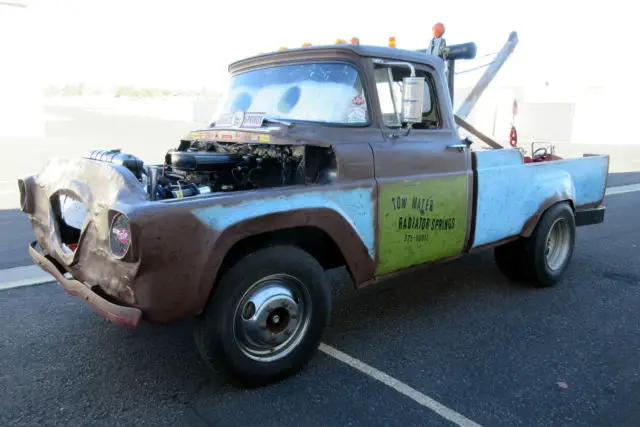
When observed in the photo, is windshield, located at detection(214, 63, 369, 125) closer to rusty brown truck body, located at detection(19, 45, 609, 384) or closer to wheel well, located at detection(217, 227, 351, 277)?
rusty brown truck body, located at detection(19, 45, 609, 384)

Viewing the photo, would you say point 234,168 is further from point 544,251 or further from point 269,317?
point 544,251

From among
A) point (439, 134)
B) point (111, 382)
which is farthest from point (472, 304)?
point (111, 382)

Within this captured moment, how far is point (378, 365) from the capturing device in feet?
11.1

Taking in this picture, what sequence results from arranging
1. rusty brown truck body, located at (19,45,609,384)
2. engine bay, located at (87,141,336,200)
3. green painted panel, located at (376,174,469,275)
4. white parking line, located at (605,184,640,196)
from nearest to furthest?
1. rusty brown truck body, located at (19,45,609,384)
2. engine bay, located at (87,141,336,200)
3. green painted panel, located at (376,174,469,275)
4. white parking line, located at (605,184,640,196)

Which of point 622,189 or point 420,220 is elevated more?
point 420,220

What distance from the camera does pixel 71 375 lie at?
3.20 meters

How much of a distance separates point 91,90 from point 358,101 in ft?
273

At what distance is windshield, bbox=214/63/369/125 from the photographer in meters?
3.56

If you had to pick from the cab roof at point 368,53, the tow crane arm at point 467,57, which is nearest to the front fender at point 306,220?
the cab roof at point 368,53

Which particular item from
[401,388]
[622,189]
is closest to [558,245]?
[401,388]

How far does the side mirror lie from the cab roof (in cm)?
36

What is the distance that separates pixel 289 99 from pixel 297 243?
3.71 feet

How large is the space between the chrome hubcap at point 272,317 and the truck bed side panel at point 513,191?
1.83 m

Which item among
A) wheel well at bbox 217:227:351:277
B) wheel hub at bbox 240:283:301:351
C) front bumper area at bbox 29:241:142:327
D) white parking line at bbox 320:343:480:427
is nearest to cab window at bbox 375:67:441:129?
wheel well at bbox 217:227:351:277
